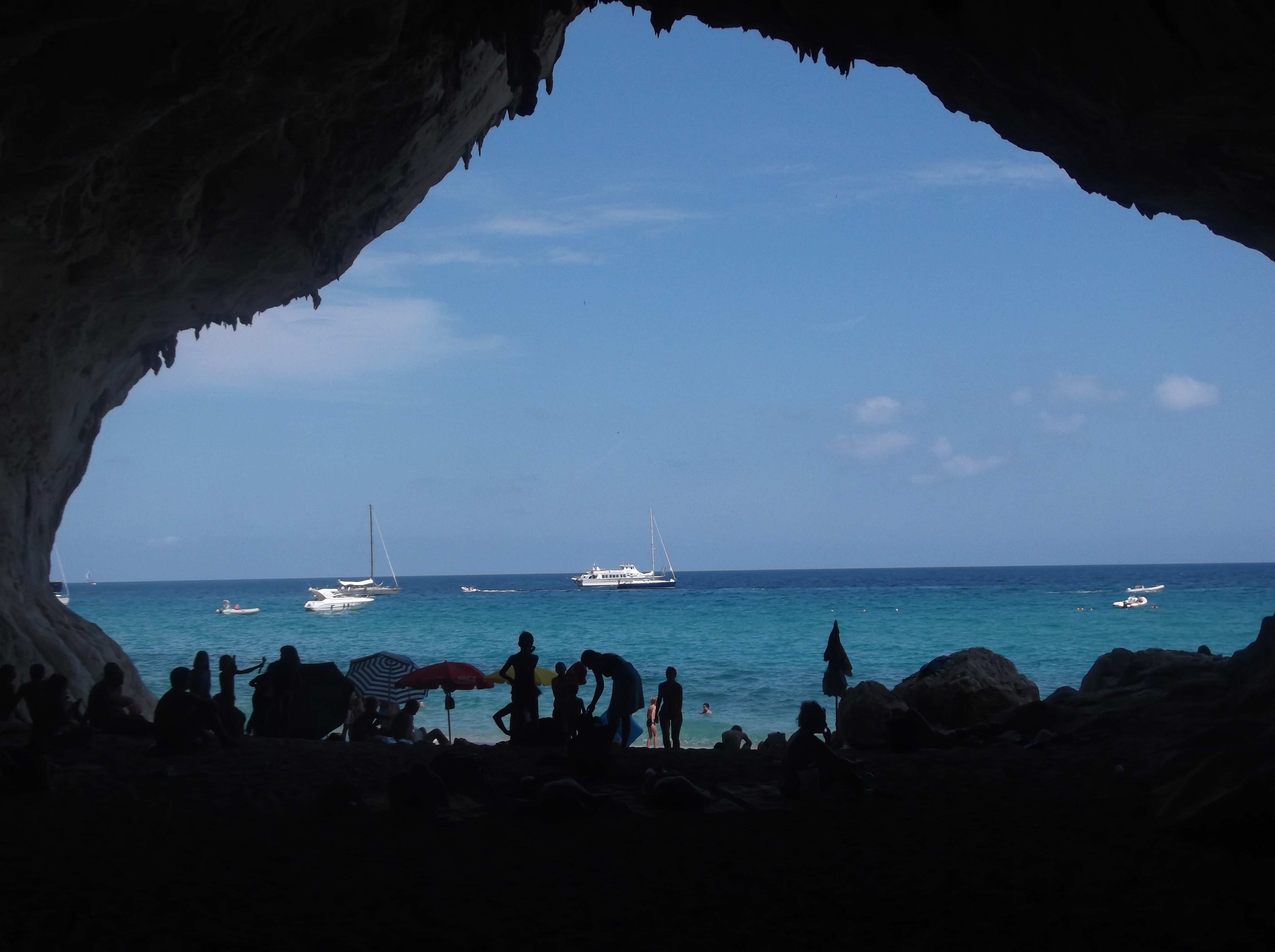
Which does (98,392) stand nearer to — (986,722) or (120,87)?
(120,87)

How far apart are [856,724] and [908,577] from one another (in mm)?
116996

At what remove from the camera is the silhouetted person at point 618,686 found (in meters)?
10.1

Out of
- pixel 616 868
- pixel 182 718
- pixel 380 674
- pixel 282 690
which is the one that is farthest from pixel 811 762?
pixel 380 674

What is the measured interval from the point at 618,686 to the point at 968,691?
211 inches

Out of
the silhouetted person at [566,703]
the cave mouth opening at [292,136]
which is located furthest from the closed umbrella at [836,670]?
the cave mouth opening at [292,136]

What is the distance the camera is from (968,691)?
13.2 meters

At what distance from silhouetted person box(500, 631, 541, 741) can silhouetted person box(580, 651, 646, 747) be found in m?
0.75

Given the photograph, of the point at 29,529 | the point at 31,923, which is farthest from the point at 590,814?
the point at 29,529

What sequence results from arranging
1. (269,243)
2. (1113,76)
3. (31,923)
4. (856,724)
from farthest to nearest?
(856,724), (269,243), (1113,76), (31,923)

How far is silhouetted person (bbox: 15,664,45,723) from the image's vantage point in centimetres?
960

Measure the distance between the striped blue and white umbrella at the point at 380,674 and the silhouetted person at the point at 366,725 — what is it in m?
0.85

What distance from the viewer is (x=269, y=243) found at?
11539 mm

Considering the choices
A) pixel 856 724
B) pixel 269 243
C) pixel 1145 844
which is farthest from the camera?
pixel 856 724

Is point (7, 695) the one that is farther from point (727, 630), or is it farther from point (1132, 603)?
point (1132, 603)
